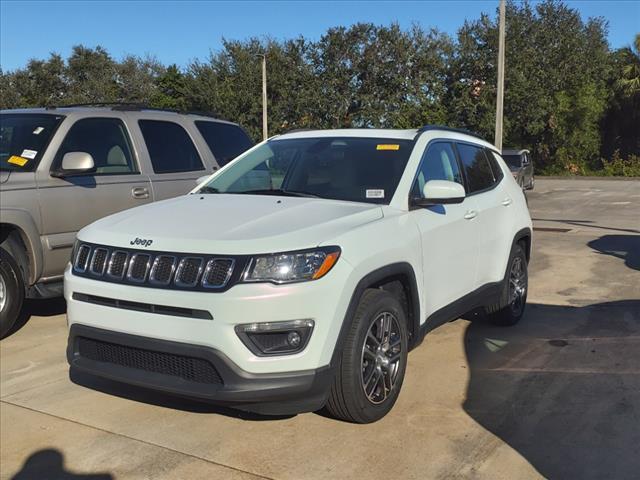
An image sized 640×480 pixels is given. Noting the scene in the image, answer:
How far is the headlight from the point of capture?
3.24 metres

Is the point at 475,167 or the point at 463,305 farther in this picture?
the point at 475,167

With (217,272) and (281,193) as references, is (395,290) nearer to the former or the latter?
(281,193)

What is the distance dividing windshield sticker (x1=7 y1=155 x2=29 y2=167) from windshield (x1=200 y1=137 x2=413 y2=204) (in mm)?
1886

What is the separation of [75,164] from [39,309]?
6.27 ft

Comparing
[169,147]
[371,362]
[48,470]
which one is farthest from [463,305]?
[169,147]

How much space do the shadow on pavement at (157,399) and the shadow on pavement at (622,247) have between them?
6646 mm

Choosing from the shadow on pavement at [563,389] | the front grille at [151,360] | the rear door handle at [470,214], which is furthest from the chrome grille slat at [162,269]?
the rear door handle at [470,214]

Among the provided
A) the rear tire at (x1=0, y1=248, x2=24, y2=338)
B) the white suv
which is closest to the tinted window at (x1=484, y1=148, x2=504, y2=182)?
the white suv

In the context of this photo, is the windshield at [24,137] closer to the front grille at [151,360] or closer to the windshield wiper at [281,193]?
the windshield wiper at [281,193]

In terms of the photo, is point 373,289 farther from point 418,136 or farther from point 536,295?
point 536,295

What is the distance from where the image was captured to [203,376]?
10.8 ft

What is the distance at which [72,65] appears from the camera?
44.2m

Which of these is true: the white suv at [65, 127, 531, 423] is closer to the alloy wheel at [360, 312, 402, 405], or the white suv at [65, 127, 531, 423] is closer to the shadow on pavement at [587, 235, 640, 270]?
the alloy wheel at [360, 312, 402, 405]

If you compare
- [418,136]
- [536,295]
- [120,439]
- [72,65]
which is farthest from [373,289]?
[72,65]
